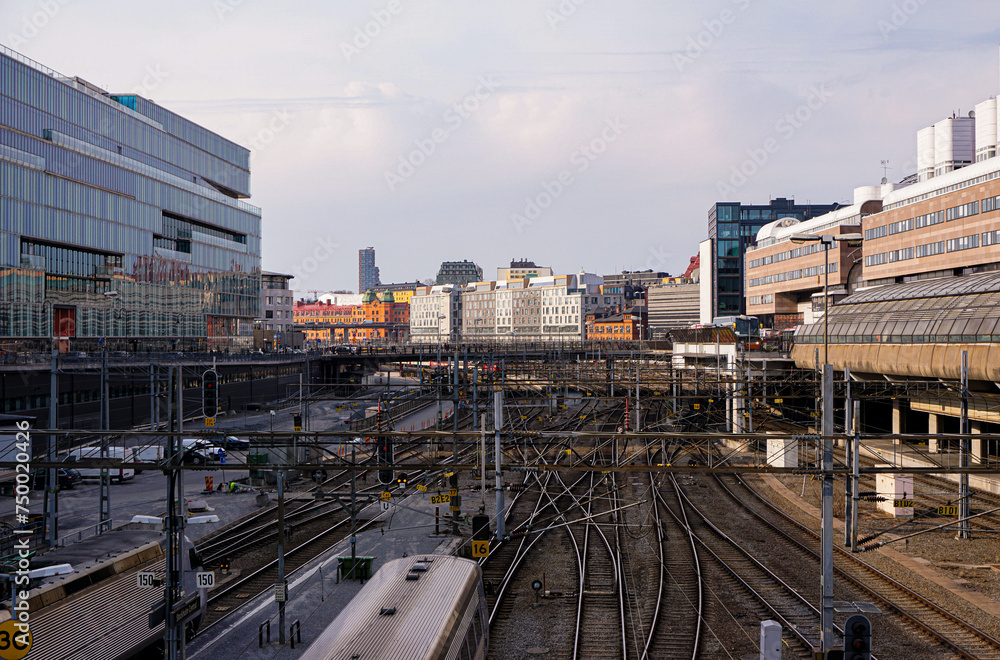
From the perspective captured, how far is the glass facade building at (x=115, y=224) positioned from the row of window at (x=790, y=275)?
6512 centimetres

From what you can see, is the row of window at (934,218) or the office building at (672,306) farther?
the office building at (672,306)

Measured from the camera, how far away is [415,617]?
39.1 ft

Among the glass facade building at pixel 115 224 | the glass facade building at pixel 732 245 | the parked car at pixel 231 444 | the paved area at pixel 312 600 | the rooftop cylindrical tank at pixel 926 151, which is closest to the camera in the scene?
the paved area at pixel 312 600

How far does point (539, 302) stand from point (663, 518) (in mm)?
155442

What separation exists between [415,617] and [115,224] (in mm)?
72840

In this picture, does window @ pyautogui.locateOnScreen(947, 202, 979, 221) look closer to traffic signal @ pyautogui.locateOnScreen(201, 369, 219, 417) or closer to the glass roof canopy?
the glass roof canopy

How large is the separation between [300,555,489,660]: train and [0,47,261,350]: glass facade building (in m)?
47.2

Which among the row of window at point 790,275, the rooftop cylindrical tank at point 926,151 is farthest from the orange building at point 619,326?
the rooftop cylindrical tank at point 926,151

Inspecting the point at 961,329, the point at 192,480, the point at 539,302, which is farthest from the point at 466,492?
the point at 539,302

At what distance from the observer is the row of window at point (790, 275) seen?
7768 centimetres

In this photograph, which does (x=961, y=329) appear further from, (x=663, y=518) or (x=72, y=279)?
(x=72, y=279)

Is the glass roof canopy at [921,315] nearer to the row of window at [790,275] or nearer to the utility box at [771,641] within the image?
the row of window at [790,275]

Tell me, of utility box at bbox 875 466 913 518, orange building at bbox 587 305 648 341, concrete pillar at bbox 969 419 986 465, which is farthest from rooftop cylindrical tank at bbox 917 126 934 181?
orange building at bbox 587 305 648 341

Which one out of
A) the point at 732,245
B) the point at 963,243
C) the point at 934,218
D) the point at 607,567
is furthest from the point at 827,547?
the point at 732,245
